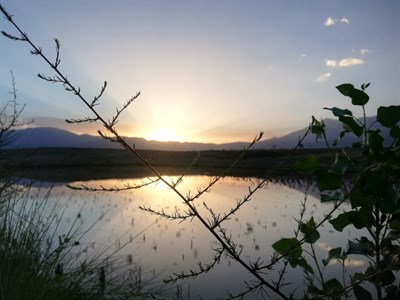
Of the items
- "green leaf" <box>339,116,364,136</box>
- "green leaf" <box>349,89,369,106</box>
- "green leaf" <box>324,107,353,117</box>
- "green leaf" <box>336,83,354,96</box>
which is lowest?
"green leaf" <box>339,116,364,136</box>

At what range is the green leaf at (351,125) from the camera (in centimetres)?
184

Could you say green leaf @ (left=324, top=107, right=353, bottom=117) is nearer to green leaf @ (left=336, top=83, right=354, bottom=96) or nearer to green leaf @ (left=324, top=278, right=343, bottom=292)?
green leaf @ (left=336, top=83, right=354, bottom=96)

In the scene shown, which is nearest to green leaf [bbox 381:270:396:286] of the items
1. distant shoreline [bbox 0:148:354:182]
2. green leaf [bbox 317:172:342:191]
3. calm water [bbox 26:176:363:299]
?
green leaf [bbox 317:172:342:191]

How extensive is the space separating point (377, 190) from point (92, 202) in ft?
56.6

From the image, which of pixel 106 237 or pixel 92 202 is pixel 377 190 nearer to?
pixel 106 237

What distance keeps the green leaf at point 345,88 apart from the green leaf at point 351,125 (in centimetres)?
12

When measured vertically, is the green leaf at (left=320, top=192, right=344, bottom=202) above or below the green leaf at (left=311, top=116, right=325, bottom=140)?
below

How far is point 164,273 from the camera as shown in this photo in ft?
25.8

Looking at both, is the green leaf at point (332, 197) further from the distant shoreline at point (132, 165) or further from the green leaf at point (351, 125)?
the distant shoreline at point (132, 165)

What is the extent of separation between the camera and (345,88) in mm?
1786

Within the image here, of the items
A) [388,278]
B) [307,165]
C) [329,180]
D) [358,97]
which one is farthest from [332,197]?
[388,278]

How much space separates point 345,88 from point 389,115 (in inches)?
8.9

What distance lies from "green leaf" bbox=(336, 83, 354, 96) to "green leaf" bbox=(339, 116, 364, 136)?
116 mm

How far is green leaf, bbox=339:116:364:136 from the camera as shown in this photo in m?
1.84
